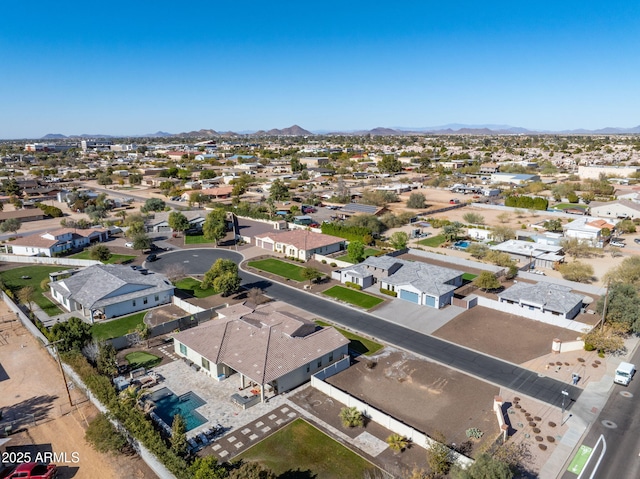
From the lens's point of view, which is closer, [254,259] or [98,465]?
[98,465]

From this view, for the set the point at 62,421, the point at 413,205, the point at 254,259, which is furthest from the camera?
the point at 413,205

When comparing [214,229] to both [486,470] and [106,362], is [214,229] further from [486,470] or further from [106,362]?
[486,470]

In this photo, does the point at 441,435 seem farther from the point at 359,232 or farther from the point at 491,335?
the point at 359,232

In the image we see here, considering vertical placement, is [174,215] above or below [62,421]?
above

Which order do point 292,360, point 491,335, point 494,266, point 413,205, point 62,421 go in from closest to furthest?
point 62,421 → point 292,360 → point 491,335 → point 494,266 → point 413,205

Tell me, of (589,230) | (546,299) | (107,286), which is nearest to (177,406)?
(107,286)

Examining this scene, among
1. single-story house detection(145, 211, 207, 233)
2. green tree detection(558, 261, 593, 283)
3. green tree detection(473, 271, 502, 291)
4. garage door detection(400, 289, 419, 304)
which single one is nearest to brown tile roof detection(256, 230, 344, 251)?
single-story house detection(145, 211, 207, 233)

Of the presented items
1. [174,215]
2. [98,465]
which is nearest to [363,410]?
[98,465]
